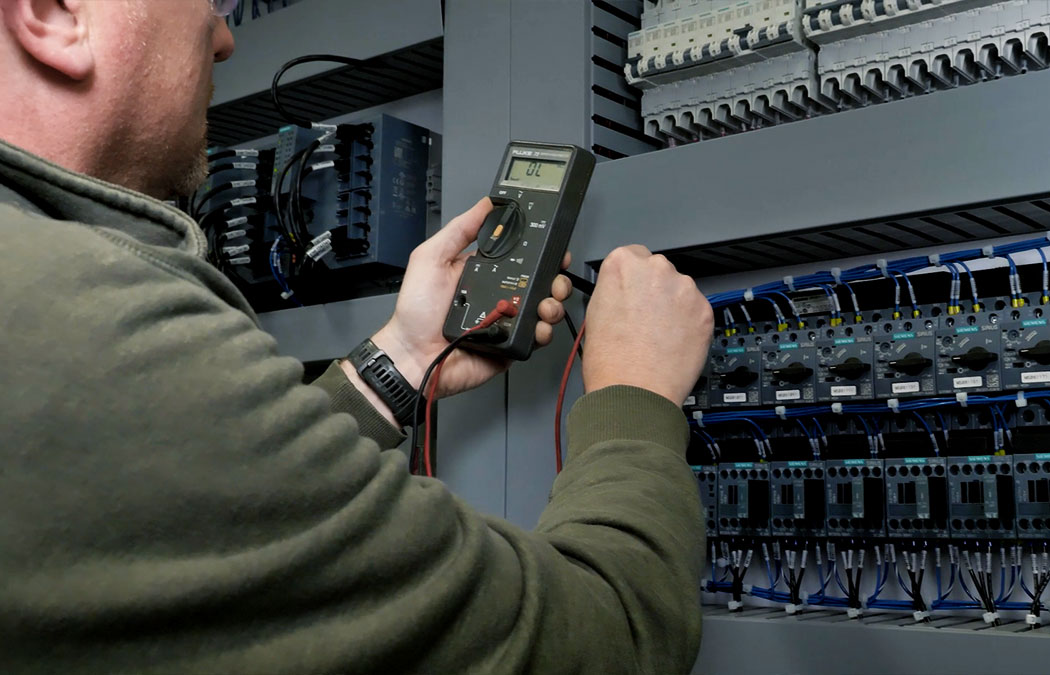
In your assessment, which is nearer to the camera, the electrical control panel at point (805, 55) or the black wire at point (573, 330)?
the electrical control panel at point (805, 55)

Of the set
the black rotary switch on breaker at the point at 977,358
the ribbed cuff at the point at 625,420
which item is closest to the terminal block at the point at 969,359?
the black rotary switch on breaker at the point at 977,358

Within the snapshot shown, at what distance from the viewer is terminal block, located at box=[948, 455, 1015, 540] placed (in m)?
1.09

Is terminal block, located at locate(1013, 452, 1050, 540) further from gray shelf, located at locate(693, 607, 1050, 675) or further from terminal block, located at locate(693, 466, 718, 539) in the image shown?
terminal block, located at locate(693, 466, 718, 539)

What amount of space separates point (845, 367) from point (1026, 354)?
194 mm

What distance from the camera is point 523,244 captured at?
47.8 inches

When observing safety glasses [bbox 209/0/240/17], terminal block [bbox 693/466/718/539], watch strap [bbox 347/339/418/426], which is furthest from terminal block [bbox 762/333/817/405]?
safety glasses [bbox 209/0/240/17]

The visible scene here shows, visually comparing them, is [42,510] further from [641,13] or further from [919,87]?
[641,13]

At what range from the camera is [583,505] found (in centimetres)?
76

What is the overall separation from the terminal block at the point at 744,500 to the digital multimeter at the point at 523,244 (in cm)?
32

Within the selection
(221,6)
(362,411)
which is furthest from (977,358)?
(221,6)

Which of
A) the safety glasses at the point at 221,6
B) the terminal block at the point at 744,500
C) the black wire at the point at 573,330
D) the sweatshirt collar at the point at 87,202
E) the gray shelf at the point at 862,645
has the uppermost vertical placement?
the safety glasses at the point at 221,6

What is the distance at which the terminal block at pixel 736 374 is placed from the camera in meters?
1.27

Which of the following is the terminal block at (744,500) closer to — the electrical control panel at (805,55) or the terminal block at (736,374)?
the terminal block at (736,374)

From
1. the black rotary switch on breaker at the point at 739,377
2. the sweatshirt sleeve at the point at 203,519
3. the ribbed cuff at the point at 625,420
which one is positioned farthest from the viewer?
the black rotary switch on breaker at the point at 739,377
